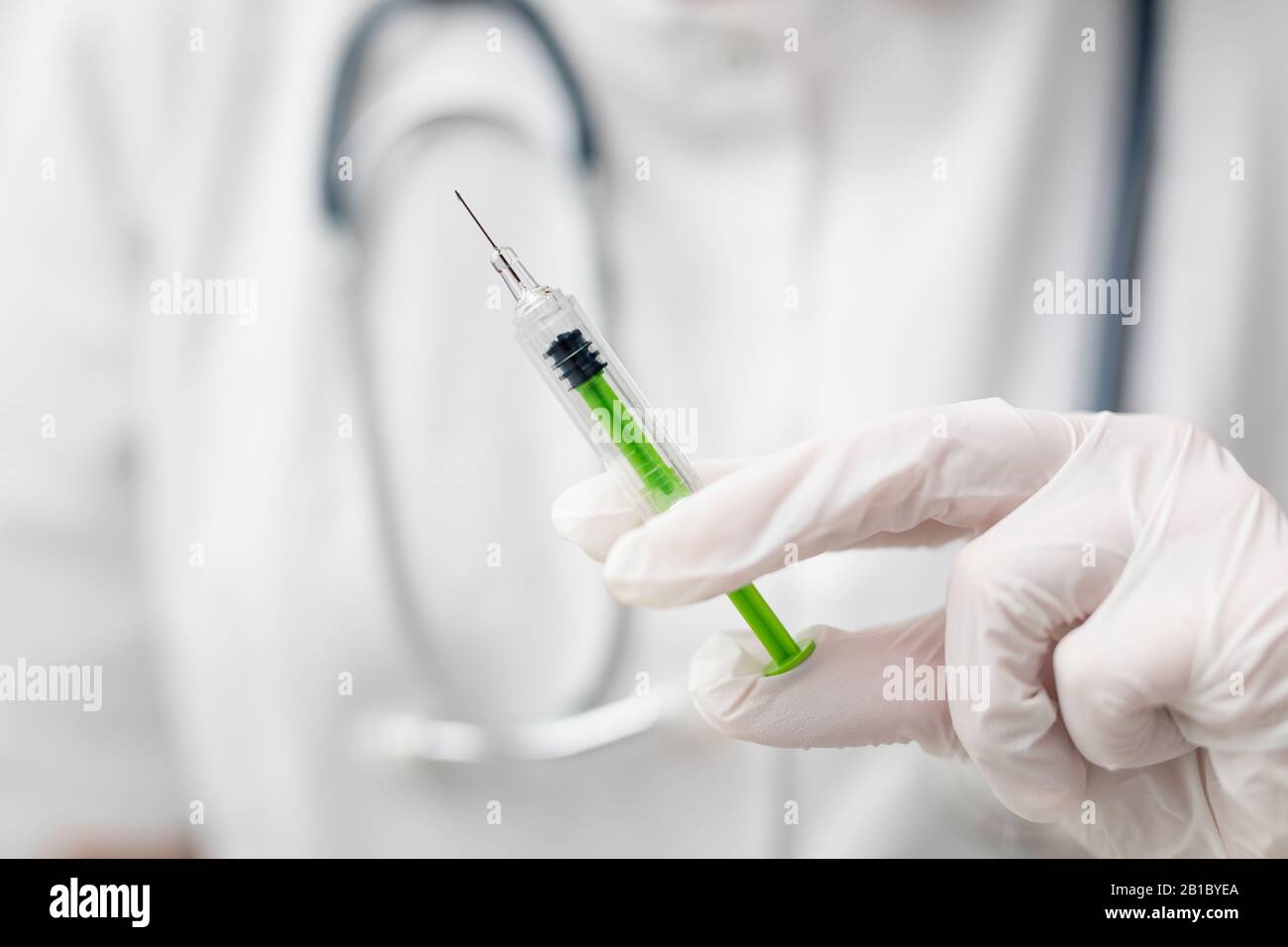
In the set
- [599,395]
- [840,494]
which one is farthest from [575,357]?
[840,494]

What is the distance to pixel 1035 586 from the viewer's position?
1.29 ft

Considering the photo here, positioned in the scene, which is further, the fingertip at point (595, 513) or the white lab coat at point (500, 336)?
the white lab coat at point (500, 336)

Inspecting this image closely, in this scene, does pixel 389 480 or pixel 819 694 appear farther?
pixel 389 480

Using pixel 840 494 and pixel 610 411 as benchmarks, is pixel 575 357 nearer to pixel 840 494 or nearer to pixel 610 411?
pixel 610 411

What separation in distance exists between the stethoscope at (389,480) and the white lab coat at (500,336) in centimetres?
1

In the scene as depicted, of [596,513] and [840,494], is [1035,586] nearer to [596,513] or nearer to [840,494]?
[840,494]

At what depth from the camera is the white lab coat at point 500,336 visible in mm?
570

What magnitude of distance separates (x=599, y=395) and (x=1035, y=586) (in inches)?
8.1

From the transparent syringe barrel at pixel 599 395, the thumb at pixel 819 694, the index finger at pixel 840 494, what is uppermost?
the transparent syringe barrel at pixel 599 395

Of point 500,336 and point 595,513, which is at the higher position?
point 500,336

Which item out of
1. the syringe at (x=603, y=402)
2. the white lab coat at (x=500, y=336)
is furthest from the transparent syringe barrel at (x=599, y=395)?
the white lab coat at (x=500, y=336)

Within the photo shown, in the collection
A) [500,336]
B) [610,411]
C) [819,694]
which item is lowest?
[819,694]

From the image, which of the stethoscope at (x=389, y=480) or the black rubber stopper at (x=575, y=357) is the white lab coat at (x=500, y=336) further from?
the black rubber stopper at (x=575, y=357)

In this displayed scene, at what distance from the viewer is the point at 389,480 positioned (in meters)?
0.58
